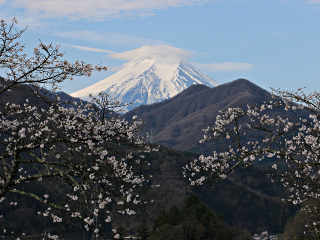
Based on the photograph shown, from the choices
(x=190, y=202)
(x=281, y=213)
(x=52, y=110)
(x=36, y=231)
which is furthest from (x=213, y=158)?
(x=281, y=213)

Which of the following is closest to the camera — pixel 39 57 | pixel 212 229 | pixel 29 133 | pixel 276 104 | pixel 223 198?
pixel 39 57

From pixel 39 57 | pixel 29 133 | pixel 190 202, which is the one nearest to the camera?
pixel 39 57

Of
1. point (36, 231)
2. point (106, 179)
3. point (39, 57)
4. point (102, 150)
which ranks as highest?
point (39, 57)

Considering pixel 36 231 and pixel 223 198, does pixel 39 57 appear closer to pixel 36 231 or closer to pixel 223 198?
pixel 36 231

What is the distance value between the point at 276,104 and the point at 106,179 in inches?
264

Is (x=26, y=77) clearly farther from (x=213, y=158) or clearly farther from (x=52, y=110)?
(x=213, y=158)

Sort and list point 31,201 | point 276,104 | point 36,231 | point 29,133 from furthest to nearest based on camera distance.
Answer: point 31,201 < point 36,231 < point 276,104 < point 29,133

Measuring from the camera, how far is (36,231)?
404 ft

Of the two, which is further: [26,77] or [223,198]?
[223,198]

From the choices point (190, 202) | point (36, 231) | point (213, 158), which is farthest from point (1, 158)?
point (36, 231)

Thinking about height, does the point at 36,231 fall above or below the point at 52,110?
below

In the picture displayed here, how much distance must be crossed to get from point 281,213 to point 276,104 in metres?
176

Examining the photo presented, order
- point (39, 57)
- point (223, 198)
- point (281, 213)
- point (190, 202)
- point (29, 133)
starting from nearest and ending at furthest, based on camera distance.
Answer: point (39, 57) → point (29, 133) → point (190, 202) → point (281, 213) → point (223, 198)

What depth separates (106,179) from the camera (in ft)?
37.9
